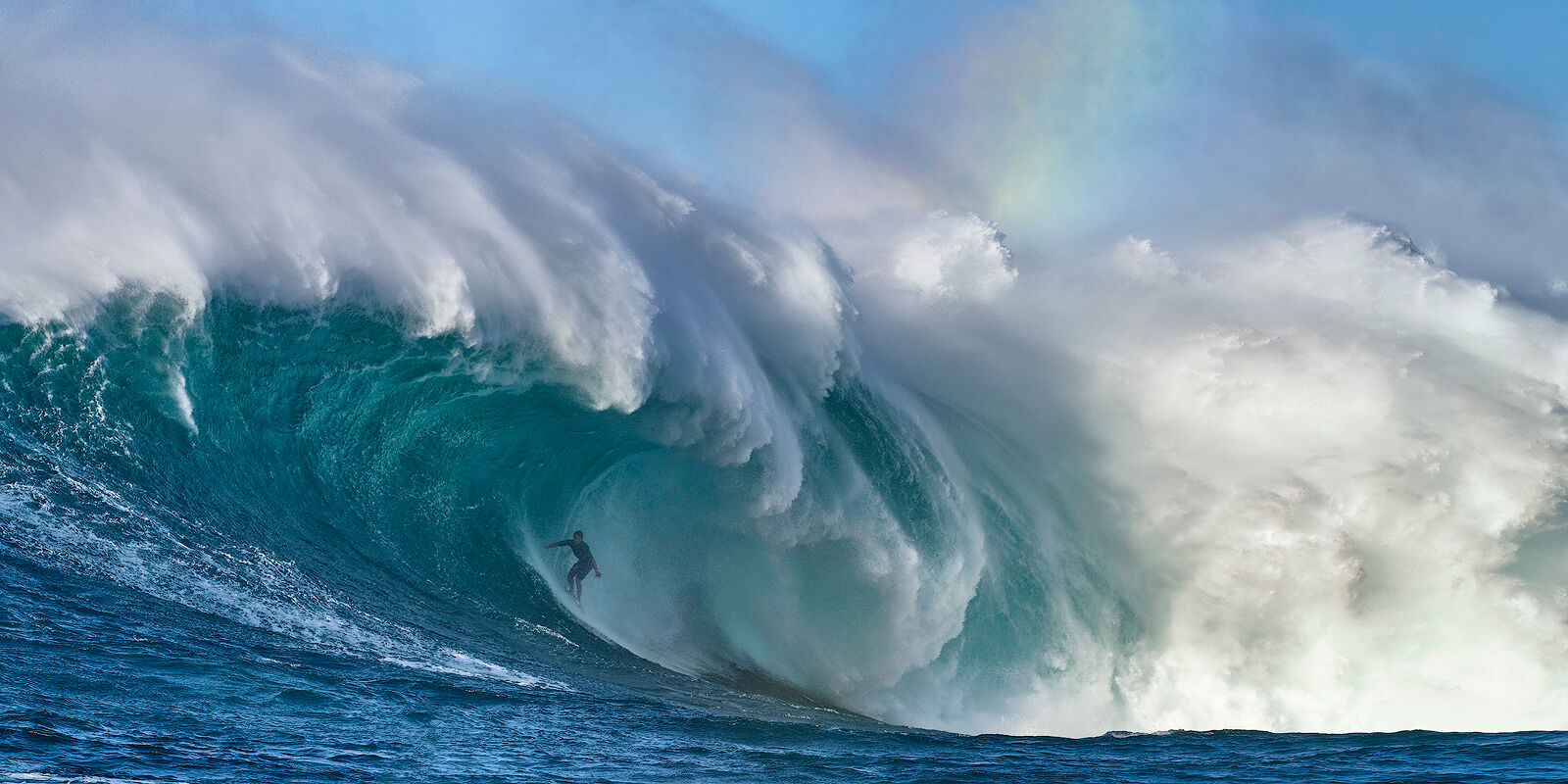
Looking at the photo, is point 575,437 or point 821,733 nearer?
point 821,733

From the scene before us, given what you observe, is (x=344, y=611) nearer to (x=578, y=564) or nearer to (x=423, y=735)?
(x=423, y=735)

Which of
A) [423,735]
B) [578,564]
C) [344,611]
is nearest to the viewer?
[423,735]

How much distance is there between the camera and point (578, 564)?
12.1 meters

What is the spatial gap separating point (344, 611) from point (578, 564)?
3.44 m

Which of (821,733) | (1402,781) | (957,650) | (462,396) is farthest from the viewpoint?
(957,650)

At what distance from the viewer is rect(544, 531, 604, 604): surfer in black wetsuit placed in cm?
1196

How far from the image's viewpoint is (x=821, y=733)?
342 inches

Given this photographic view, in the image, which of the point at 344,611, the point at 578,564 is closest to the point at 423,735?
the point at 344,611

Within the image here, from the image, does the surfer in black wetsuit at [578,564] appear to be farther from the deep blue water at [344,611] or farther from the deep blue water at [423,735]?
the deep blue water at [423,735]

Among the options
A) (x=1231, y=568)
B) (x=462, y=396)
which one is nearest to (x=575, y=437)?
(x=462, y=396)

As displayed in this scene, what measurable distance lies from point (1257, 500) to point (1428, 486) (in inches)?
94.6

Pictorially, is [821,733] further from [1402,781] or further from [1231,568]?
[1231,568]

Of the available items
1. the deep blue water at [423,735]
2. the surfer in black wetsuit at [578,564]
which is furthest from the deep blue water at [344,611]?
the surfer in black wetsuit at [578,564]

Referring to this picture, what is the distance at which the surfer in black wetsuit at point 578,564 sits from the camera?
12.0 meters
